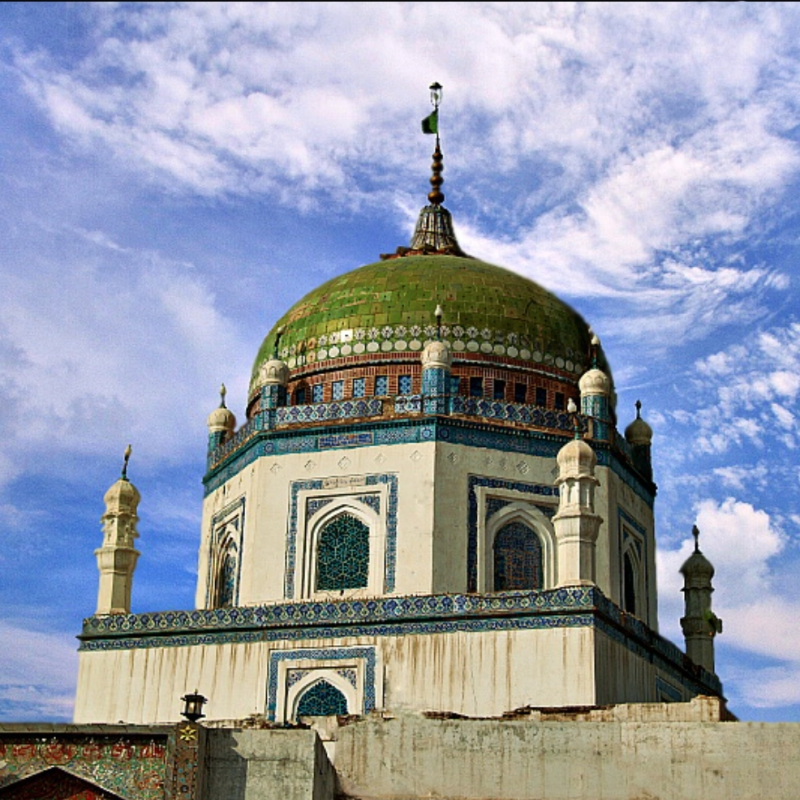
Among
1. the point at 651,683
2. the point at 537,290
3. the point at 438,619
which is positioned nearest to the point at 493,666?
the point at 438,619

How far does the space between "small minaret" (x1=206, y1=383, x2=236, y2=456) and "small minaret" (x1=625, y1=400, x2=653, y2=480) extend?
6838 millimetres

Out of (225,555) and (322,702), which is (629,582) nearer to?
(322,702)

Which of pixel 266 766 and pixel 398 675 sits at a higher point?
pixel 398 675

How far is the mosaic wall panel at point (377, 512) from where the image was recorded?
22141 millimetres

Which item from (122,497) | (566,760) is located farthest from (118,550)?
(566,760)

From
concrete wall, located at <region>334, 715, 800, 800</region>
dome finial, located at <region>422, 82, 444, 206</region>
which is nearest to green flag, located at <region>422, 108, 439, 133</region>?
dome finial, located at <region>422, 82, 444, 206</region>

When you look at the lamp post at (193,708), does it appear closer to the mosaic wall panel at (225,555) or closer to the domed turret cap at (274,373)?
the mosaic wall panel at (225,555)

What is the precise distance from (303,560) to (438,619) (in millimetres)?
2626

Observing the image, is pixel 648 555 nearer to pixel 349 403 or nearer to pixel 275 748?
pixel 349 403

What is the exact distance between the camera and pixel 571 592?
20.5 metres

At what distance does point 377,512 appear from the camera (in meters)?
22.6

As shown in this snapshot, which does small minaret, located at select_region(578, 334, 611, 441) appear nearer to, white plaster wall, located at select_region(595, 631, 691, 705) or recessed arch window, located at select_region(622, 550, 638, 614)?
recessed arch window, located at select_region(622, 550, 638, 614)

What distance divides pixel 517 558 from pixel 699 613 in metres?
5.11

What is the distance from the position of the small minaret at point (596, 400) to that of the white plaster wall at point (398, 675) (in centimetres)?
445
